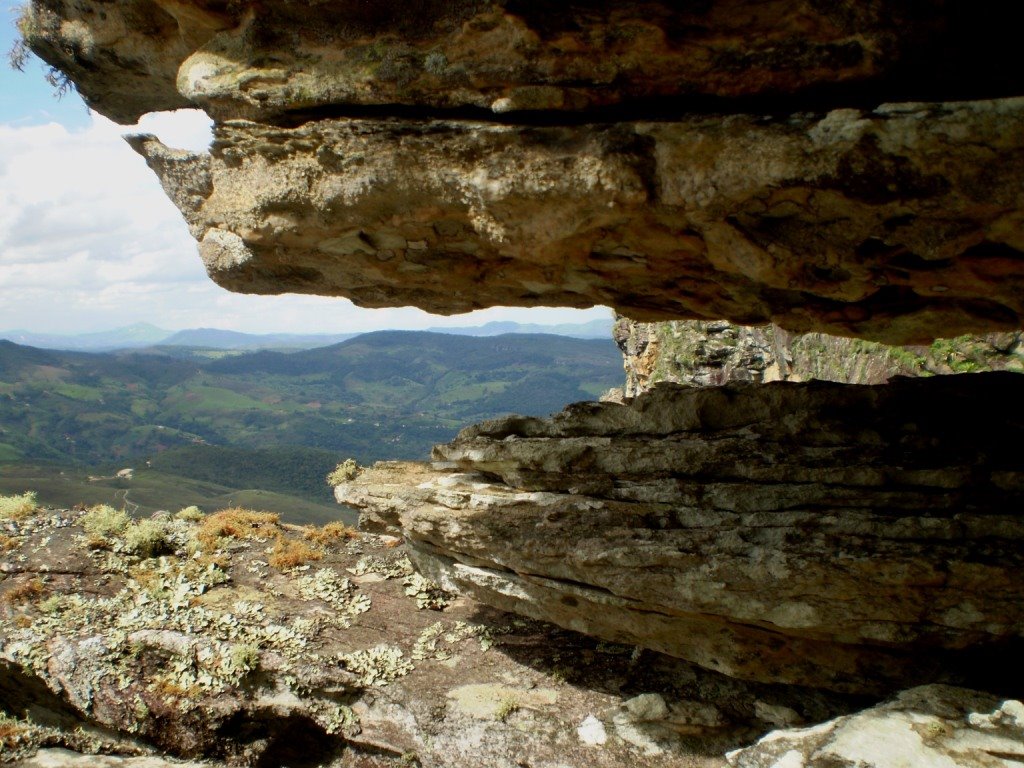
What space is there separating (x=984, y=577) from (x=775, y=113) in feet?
27.7

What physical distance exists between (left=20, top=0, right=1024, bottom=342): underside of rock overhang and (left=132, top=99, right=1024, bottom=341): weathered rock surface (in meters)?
0.04

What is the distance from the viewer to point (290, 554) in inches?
792

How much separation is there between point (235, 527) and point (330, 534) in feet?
10.1

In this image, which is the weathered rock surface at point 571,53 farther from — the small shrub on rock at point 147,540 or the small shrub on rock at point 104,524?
the small shrub on rock at point 104,524

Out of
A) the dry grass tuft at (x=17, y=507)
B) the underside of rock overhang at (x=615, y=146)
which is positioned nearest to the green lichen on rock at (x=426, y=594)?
the underside of rock overhang at (x=615, y=146)

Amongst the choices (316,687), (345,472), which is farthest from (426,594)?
(345,472)

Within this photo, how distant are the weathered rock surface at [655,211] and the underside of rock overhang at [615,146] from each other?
4 cm

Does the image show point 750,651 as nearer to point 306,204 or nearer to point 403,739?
point 403,739

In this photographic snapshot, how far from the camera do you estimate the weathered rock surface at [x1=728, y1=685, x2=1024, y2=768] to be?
30.3 feet

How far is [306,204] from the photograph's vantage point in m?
11.0

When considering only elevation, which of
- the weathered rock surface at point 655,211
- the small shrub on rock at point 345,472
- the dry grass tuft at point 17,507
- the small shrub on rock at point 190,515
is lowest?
the small shrub on rock at point 190,515

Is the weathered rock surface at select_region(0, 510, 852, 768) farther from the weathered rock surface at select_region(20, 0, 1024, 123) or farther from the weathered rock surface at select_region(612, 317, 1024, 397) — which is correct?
the weathered rock surface at select_region(20, 0, 1024, 123)

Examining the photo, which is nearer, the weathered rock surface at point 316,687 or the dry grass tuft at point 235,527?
the weathered rock surface at point 316,687

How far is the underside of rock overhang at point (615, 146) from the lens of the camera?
807 centimetres
